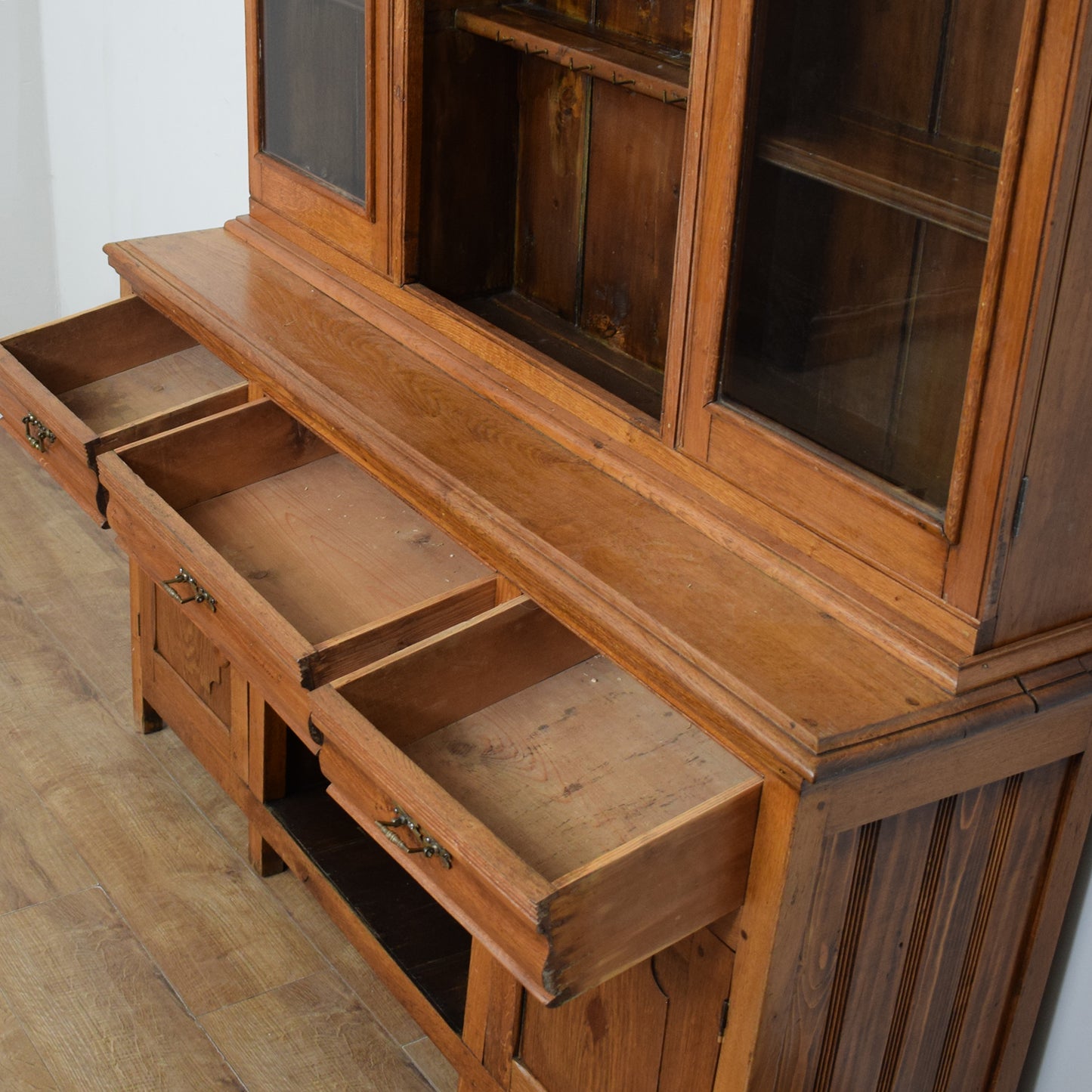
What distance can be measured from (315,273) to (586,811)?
1114mm

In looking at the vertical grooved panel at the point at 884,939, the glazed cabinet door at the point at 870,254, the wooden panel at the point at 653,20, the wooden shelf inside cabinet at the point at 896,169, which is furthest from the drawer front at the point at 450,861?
the wooden panel at the point at 653,20

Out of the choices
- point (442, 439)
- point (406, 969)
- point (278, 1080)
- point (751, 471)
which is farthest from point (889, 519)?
point (278, 1080)

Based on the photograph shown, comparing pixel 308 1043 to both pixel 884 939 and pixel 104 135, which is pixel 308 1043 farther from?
pixel 104 135

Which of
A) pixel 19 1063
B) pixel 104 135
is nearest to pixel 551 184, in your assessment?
pixel 19 1063

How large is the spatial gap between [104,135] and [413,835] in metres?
2.78

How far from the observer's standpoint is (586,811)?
58.6 inches

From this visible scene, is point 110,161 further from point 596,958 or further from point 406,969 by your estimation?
point 596,958

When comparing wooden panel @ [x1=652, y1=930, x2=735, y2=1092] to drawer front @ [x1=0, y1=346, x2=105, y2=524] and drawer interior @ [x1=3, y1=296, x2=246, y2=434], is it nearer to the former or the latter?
drawer front @ [x1=0, y1=346, x2=105, y2=524]

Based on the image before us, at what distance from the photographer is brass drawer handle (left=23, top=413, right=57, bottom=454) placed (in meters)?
2.16

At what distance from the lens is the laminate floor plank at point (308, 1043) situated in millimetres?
2062

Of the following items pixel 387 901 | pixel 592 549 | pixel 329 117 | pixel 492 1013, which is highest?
pixel 329 117

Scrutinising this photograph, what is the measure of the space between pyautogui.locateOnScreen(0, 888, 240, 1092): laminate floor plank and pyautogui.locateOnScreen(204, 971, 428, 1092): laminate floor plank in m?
0.04

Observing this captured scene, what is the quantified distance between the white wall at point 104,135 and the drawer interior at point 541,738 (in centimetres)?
182

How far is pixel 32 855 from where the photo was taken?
7.97ft
